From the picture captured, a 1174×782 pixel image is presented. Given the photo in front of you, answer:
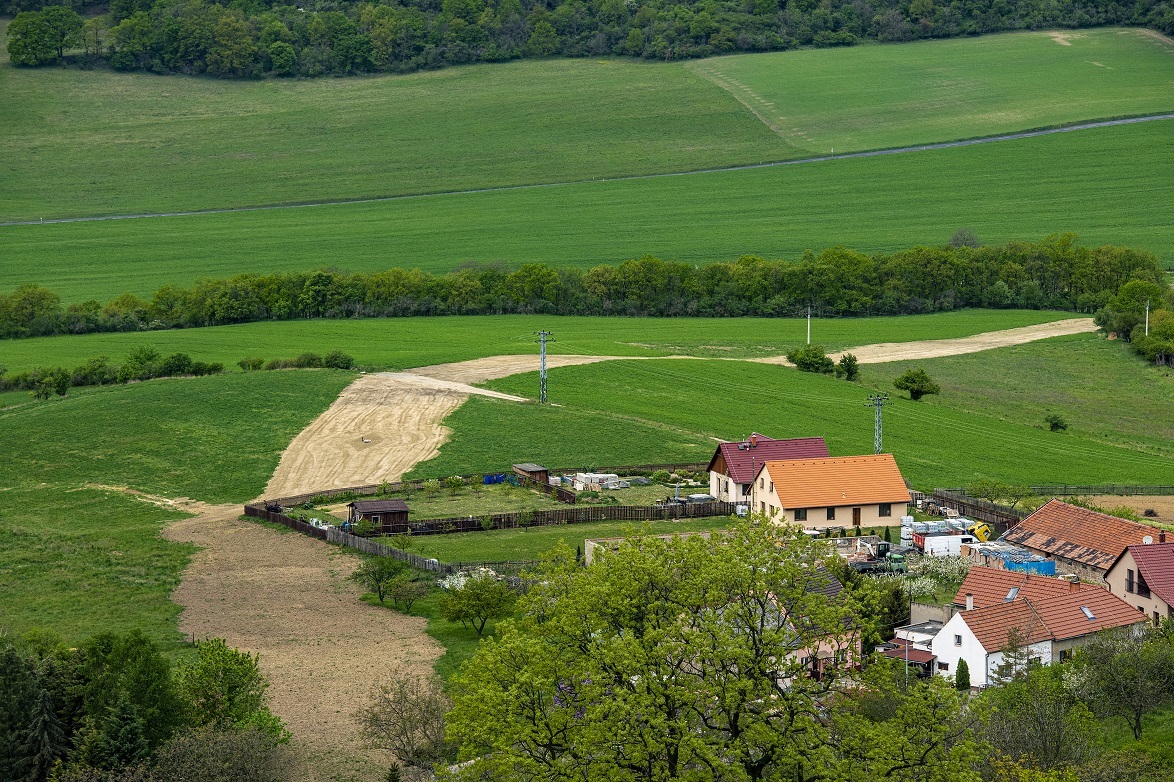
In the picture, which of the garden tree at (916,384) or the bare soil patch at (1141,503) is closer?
the bare soil patch at (1141,503)

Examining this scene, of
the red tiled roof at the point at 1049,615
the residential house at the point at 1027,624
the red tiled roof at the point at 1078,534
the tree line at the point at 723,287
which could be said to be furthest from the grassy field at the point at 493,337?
the red tiled roof at the point at 1049,615

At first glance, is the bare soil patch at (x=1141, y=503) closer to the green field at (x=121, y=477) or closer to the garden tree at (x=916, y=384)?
the garden tree at (x=916, y=384)

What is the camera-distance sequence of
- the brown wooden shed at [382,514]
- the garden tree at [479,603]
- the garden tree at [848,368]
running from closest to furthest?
the garden tree at [479,603] < the brown wooden shed at [382,514] < the garden tree at [848,368]

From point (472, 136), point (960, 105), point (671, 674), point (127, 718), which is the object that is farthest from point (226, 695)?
point (960, 105)

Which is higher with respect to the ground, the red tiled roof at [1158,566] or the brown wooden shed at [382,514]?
the red tiled roof at [1158,566]

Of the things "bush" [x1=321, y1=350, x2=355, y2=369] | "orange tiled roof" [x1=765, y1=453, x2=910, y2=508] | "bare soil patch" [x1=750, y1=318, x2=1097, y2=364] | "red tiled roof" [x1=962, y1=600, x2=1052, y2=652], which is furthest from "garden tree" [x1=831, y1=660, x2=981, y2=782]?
"bare soil patch" [x1=750, y1=318, x2=1097, y2=364]

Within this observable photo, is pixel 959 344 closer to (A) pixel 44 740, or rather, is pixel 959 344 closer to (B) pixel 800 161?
(B) pixel 800 161
